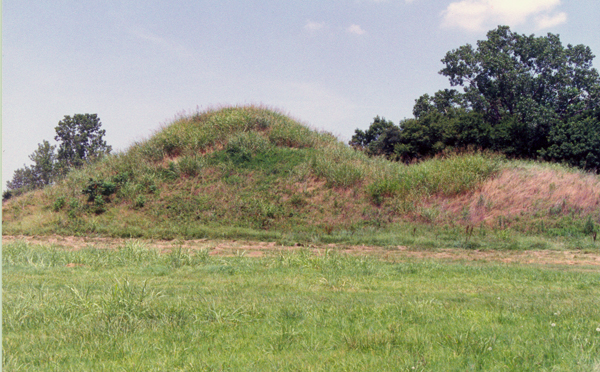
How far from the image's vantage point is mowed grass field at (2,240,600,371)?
3660 mm

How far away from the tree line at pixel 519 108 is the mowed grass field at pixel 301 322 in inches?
892

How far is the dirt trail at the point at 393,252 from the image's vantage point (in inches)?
425

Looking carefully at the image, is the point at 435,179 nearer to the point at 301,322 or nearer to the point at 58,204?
the point at 301,322

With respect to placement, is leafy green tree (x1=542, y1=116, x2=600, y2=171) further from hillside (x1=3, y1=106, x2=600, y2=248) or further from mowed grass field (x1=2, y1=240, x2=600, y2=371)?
mowed grass field (x1=2, y1=240, x2=600, y2=371)

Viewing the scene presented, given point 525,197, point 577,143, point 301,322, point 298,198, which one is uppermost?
point 577,143

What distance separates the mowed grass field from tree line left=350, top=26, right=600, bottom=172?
74.3 ft

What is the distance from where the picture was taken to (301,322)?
4.71 m

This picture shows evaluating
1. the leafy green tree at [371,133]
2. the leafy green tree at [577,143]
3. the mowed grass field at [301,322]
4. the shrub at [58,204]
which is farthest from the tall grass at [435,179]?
the leafy green tree at [371,133]

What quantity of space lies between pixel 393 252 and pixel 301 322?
25.3 feet

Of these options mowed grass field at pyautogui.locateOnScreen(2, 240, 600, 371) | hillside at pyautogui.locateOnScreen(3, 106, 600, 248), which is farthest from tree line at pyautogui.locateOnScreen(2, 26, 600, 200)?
mowed grass field at pyautogui.locateOnScreen(2, 240, 600, 371)

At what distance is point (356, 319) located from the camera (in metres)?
4.87

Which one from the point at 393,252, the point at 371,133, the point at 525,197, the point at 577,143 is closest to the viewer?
the point at 393,252

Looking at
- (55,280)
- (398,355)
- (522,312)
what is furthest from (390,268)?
(55,280)

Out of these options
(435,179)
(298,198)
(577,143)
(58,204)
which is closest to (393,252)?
(298,198)
